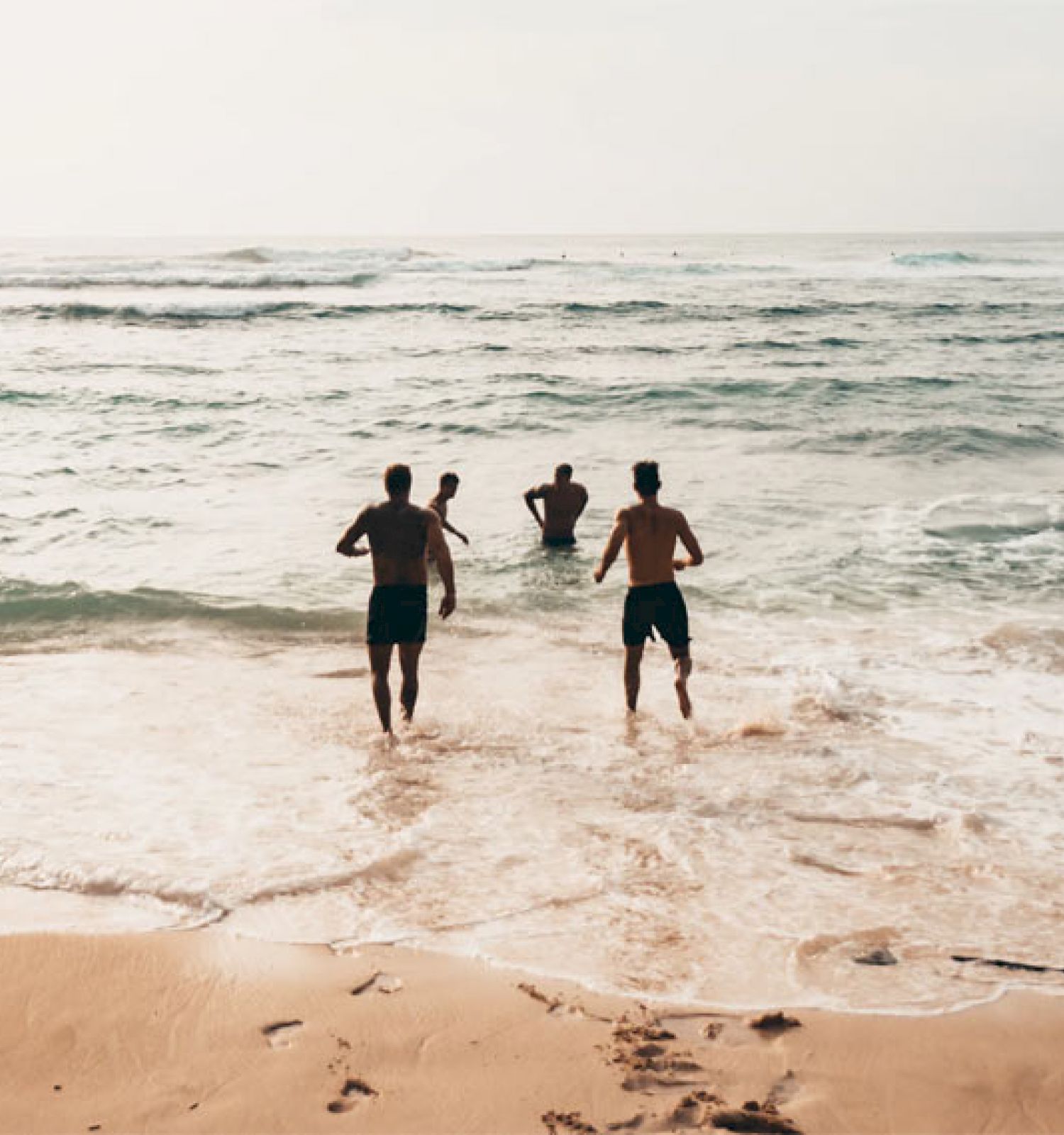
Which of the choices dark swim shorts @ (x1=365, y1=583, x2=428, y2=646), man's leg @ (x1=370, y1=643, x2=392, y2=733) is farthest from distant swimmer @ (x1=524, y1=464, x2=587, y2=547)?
man's leg @ (x1=370, y1=643, x2=392, y2=733)

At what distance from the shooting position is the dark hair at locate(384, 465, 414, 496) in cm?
689

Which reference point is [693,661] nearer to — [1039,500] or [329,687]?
[329,687]

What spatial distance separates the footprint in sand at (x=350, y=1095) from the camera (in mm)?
3424

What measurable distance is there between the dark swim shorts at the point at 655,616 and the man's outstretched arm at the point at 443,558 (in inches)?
46.0

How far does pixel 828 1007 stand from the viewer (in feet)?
13.1

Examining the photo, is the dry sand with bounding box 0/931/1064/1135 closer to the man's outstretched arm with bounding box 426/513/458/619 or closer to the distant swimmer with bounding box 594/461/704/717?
the man's outstretched arm with bounding box 426/513/458/619

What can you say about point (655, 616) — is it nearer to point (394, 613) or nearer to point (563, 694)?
point (563, 694)

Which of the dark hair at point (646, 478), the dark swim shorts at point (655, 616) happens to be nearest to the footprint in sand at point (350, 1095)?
the dark swim shorts at point (655, 616)

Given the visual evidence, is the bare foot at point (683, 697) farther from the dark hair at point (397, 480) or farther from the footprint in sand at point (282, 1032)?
the footprint in sand at point (282, 1032)

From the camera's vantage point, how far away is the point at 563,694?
7.89m

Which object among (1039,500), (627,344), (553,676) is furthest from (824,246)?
(553,676)

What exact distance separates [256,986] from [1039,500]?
41.2 feet

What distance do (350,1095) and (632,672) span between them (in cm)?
423

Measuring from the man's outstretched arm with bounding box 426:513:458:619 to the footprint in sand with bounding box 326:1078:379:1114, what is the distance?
3641mm
